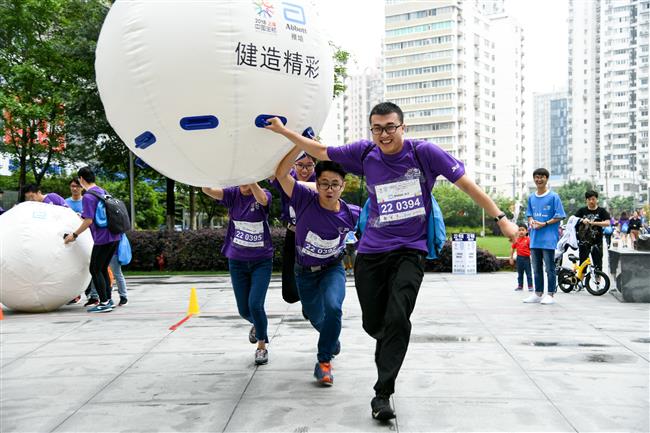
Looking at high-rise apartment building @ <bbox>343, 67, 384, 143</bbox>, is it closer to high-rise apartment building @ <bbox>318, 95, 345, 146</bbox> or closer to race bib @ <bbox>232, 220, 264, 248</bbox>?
high-rise apartment building @ <bbox>318, 95, 345, 146</bbox>

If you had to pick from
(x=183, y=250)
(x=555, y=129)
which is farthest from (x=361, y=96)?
(x=183, y=250)

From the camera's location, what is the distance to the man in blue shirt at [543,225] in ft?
29.5

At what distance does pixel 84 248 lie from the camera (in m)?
9.05

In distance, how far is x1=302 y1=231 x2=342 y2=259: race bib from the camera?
4828mm

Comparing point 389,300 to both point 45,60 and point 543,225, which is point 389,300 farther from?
point 45,60

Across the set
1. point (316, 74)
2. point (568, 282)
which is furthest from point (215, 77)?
point (568, 282)

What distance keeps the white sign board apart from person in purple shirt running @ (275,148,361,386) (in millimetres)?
9771

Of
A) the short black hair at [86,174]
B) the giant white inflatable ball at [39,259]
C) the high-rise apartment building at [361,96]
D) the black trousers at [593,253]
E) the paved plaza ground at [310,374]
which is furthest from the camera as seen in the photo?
the high-rise apartment building at [361,96]

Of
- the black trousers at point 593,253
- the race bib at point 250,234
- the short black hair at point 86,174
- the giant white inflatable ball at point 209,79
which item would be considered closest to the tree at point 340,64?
the black trousers at point 593,253

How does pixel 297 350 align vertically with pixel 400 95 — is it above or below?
below

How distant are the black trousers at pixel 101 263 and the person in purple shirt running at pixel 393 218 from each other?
5538mm

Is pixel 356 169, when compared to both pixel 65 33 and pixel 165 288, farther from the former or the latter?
pixel 65 33

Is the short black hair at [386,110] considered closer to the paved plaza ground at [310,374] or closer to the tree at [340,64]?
the paved plaza ground at [310,374]

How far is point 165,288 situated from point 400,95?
322 ft
